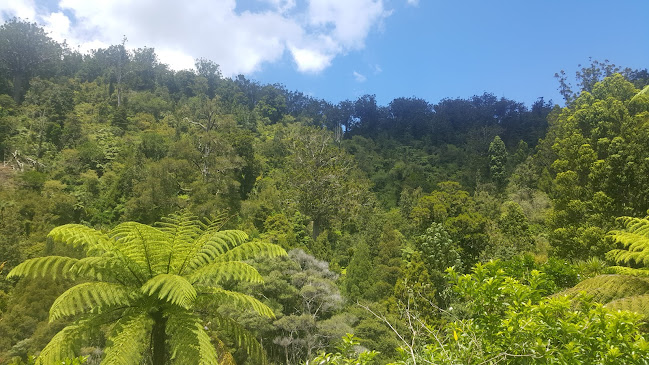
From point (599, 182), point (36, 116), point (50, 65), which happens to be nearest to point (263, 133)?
point (36, 116)

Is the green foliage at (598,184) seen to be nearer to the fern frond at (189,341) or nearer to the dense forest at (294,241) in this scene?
the dense forest at (294,241)

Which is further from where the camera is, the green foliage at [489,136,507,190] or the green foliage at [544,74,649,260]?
the green foliage at [489,136,507,190]

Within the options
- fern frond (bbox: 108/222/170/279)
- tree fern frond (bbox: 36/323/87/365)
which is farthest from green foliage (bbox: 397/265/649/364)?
tree fern frond (bbox: 36/323/87/365)

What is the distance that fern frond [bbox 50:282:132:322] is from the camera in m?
3.51

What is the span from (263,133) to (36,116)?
21204mm

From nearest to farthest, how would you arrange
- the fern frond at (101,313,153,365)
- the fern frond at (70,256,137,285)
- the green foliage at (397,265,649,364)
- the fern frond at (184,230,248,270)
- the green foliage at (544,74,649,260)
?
the green foliage at (397,265,649,364), the fern frond at (101,313,153,365), the fern frond at (70,256,137,285), the fern frond at (184,230,248,270), the green foliage at (544,74,649,260)

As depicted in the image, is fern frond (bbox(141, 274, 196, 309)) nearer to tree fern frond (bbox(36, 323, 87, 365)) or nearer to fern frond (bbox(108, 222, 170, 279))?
fern frond (bbox(108, 222, 170, 279))

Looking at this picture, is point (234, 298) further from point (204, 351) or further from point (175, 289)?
point (175, 289)

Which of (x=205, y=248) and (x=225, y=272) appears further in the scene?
(x=205, y=248)

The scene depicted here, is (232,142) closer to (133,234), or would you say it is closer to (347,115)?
(133,234)

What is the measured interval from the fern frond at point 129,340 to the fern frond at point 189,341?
0.26m

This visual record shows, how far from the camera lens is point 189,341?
3627mm

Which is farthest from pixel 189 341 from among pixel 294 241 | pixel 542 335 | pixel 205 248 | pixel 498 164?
pixel 498 164

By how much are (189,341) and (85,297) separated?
3.43 ft
